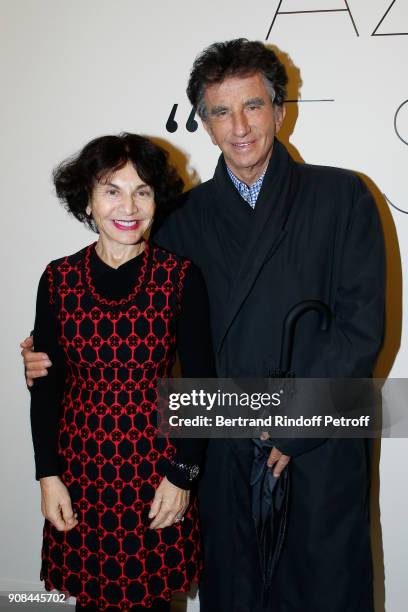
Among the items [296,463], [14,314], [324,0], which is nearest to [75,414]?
[296,463]

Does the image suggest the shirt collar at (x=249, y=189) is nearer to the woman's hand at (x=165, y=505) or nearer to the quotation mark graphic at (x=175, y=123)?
the quotation mark graphic at (x=175, y=123)

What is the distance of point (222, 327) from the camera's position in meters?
1.47

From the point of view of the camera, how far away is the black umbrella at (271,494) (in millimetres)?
1407

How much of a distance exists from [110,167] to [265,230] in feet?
1.23

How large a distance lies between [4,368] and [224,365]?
930mm

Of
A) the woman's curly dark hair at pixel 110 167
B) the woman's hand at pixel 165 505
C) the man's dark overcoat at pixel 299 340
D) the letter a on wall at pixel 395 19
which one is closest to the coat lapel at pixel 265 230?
the man's dark overcoat at pixel 299 340

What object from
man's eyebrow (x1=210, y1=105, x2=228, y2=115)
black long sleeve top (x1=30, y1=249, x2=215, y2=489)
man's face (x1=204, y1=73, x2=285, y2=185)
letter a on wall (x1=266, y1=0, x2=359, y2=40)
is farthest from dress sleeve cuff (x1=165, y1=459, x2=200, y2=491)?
letter a on wall (x1=266, y1=0, x2=359, y2=40)

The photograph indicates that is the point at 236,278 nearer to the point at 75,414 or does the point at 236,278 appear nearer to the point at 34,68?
the point at 75,414

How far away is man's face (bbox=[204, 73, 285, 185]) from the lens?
1422mm

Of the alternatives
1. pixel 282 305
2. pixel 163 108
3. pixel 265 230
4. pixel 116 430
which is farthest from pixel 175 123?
pixel 116 430

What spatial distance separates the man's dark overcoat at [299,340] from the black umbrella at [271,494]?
0.03 m

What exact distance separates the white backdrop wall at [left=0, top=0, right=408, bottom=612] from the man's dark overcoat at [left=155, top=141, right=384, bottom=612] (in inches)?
15.3

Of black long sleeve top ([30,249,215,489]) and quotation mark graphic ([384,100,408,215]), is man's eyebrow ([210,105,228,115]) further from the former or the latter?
quotation mark graphic ([384,100,408,215])

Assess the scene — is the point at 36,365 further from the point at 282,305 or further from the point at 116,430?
the point at 282,305
